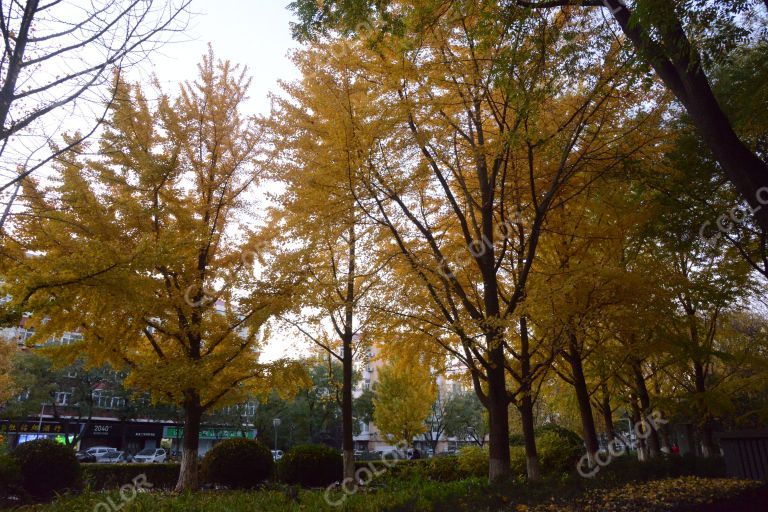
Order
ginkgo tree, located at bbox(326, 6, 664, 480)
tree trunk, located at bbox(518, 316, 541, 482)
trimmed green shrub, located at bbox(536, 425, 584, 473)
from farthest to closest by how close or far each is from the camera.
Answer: trimmed green shrub, located at bbox(536, 425, 584, 473), tree trunk, located at bbox(518, 316, 541, 482), ginkgo tree, located at bbox(326, 6, 664, 480)

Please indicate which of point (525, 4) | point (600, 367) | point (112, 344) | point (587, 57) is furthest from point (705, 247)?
point (112, 344)

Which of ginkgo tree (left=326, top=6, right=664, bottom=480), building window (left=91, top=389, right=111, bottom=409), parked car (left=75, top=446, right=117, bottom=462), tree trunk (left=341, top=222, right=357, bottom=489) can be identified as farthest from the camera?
building window (left=91, top=389, right=111, bottom=409)

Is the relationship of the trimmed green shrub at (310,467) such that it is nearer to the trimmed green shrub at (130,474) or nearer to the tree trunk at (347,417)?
the tree trunk at (347,417)

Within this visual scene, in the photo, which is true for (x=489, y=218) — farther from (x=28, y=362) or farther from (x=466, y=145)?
(x=28, y=362)

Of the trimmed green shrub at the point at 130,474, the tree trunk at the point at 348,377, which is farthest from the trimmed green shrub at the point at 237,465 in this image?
the tree trunk at the point at 348,377

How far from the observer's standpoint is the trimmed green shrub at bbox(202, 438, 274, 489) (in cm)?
1277

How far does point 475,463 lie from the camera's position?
14.4 meters

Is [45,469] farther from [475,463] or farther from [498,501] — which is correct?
[475,463]

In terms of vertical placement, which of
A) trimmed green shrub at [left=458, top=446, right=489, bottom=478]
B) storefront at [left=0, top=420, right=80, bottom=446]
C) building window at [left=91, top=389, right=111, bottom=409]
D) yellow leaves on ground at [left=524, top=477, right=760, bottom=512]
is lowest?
trimmed green shrub at [left=458, top=446, right=489, bottom=478]

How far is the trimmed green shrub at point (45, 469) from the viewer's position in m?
10.6

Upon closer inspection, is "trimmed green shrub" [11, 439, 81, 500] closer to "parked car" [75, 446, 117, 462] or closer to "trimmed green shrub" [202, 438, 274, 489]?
"trimmed green shrub" [202, 438, 274, 489]

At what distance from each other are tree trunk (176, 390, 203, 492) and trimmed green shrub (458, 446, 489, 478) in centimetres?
782

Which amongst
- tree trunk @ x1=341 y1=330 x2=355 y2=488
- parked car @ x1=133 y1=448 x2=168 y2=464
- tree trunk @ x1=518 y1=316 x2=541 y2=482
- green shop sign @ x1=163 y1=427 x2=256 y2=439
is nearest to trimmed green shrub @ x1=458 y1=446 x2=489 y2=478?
tree trunk @ x1=341 y1=330 x2=355 y2=488

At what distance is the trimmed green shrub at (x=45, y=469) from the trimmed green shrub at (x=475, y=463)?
33.9 ft
